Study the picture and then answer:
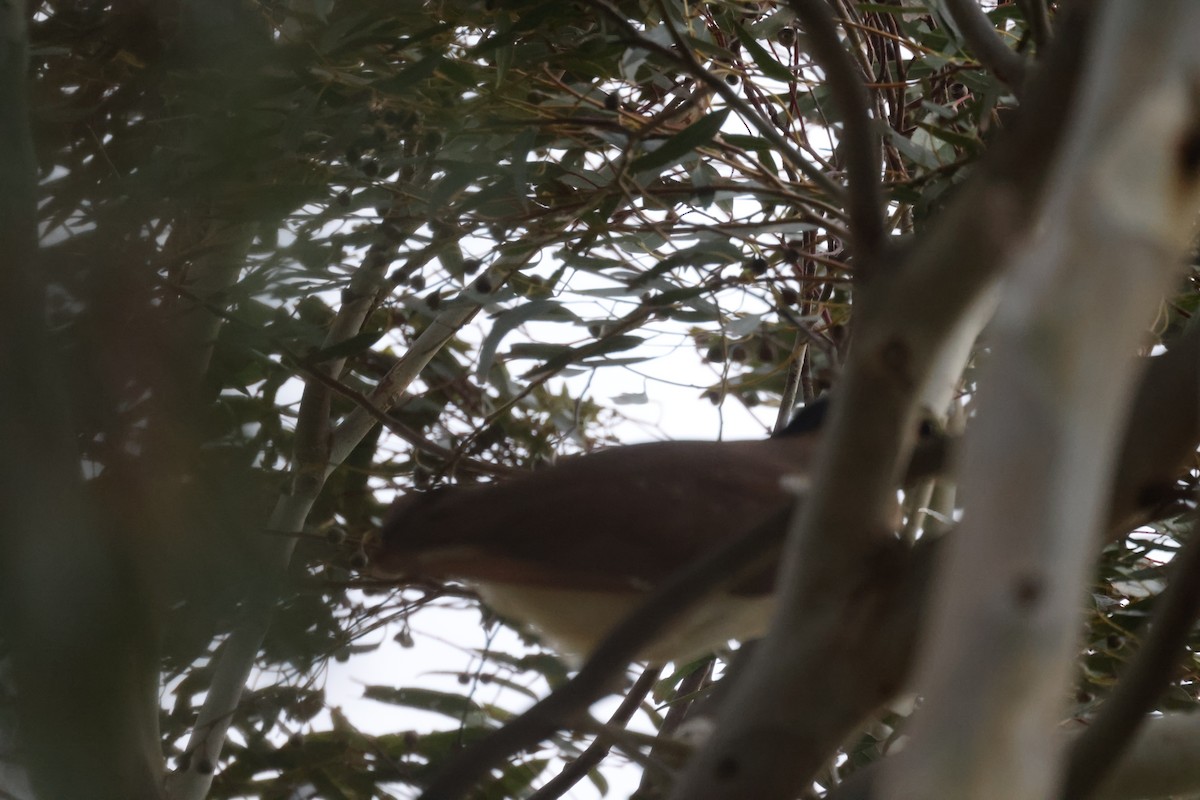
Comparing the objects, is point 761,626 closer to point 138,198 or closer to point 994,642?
point 138,198

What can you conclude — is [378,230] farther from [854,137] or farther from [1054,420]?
[1054,420]

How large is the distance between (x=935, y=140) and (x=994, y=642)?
1.38m

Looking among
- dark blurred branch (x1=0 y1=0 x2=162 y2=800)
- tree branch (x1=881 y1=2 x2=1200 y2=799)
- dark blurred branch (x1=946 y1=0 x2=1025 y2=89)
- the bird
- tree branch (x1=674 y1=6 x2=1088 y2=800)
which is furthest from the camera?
the bird

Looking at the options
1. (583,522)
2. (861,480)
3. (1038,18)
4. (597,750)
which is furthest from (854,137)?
(597,750)

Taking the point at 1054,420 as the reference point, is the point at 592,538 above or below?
above

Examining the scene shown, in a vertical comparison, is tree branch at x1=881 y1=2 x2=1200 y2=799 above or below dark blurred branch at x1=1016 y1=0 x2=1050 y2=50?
below

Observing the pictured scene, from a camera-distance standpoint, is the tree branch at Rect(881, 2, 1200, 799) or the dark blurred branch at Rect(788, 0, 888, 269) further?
the dark blurred branch at Rect(788, 0, 888, 269)

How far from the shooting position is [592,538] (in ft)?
3.56

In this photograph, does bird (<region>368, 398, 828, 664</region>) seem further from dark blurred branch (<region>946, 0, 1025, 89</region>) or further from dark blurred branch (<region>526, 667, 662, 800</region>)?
dark blurred branch (<region>946, 0, 1025, 89</region>)

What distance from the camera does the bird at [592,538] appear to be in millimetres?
1064

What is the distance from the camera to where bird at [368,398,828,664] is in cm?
106

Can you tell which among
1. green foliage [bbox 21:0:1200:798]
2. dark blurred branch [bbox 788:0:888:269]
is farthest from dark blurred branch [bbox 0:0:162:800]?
dark blurred branch [bbox 788:0:888:269]

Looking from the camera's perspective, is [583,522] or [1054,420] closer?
[1054,420]

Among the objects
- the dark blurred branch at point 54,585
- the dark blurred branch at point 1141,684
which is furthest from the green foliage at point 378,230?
the dark blurred branch at point 1141,684
